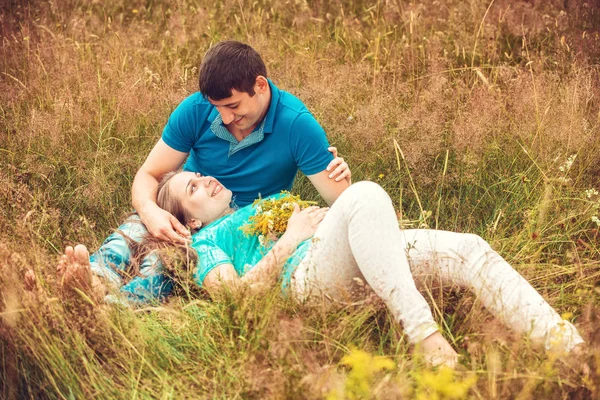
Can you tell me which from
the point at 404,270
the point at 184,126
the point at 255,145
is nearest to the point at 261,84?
the point at 255,145

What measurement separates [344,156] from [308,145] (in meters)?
0.85

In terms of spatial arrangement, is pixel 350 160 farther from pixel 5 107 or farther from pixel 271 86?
pixel 5 107

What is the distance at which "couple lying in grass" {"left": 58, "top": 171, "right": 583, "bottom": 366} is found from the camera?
255 cm

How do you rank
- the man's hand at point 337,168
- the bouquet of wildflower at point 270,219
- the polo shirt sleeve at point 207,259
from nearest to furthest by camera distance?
the polo shirt sleeve at point 207,259
the bouquet of wildflower at point 270,219
the man's hand at point 337,168

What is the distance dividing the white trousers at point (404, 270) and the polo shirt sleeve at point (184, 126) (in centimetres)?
105

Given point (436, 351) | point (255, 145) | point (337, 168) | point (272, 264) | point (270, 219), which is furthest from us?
point (255, 145)

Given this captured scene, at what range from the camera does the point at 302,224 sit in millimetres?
3066

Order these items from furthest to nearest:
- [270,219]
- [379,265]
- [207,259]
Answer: [270,219]
[207,259]
[379,265]

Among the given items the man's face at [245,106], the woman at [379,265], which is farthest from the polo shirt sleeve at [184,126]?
the woman at [379,265]

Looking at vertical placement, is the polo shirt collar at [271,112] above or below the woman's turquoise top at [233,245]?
above

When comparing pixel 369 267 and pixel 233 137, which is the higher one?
pixel 233 137

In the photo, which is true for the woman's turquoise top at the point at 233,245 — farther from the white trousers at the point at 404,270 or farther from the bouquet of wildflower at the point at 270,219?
the white trousers at the point at 404,270

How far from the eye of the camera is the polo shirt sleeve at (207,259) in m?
2.95

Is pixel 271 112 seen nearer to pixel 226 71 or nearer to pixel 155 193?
pixel 226 71
